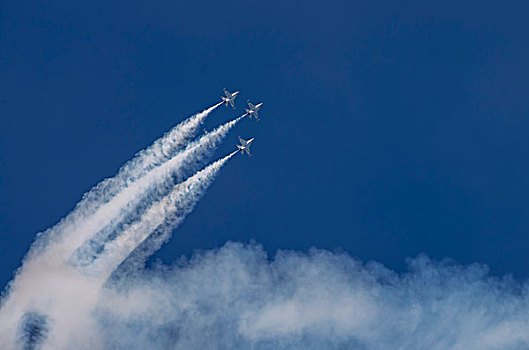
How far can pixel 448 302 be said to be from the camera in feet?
278

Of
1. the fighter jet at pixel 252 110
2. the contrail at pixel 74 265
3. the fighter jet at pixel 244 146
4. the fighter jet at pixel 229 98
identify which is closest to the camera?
the contrail at pixel 74 265

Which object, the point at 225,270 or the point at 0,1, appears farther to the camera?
the point at 0,1

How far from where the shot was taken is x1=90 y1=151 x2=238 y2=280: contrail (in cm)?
8106

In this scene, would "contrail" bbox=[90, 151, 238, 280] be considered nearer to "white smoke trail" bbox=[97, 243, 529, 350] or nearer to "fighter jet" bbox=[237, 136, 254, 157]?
"fighter jet" bbox=[237, 136, 254, 157]

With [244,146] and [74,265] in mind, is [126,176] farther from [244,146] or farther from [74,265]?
[244,146]

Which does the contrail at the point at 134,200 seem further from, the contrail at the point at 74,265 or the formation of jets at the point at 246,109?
the formation of jets at the point at 246,109

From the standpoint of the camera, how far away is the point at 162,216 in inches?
3265

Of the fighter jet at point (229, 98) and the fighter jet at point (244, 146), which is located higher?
the fighter jet at point (229, 98)

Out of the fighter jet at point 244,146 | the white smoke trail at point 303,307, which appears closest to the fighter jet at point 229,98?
the fighter jet at point 244,146

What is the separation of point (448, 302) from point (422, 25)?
3697 centimetres

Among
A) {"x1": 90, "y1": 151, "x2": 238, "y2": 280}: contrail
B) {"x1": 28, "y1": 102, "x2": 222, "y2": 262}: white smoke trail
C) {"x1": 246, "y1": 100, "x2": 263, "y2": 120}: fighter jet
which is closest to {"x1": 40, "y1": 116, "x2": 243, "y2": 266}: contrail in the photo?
{"x1": 28, "y1": 102, "x2": 222, "y2": 262}: white smoke trail

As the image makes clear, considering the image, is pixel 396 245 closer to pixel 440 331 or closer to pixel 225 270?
pixel 440 331

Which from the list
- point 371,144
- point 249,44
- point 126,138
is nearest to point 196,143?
point 126,138

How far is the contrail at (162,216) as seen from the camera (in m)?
81.1
